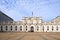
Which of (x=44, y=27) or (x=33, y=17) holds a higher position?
(x=33, y=17)

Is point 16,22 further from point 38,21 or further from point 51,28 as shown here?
point 51,28

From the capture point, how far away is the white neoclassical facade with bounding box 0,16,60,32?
76625 millimetres

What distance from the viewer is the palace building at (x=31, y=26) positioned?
76625 millimetres

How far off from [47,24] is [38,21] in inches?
192

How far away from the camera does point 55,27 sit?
254 feet

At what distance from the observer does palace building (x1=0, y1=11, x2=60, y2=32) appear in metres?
76.6

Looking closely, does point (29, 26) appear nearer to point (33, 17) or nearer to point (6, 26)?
point (33, 17)

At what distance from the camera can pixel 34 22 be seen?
78.8m

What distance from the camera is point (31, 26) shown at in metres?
77.2

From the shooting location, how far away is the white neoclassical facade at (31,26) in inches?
3017

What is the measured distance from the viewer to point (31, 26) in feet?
253

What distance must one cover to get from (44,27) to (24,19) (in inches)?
426

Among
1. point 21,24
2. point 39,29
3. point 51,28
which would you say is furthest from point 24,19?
point 51,28

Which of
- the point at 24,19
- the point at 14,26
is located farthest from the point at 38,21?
the point at 14,26
